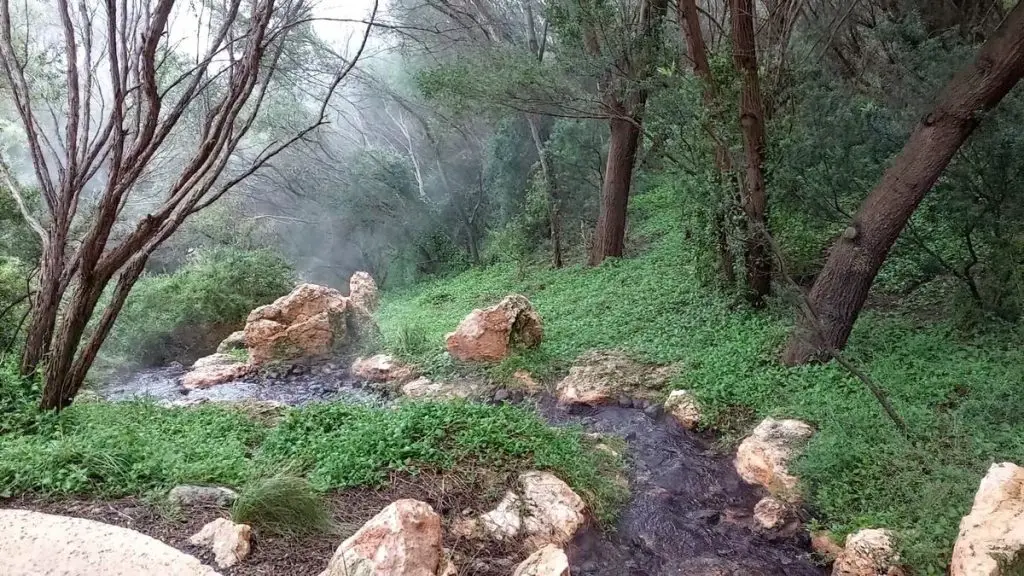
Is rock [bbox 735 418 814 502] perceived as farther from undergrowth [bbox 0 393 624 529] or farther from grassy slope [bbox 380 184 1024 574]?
undergrowth [bbox 0 393 624 529]


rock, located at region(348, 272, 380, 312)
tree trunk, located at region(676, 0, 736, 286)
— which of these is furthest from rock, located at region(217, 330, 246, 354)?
tree trunk, located at region(676, 0, 736, 286)

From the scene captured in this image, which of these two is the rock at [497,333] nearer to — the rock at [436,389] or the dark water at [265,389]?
the rock at [436,389]

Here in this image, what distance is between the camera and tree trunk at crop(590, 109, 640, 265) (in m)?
11.0

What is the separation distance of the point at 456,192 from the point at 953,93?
1320cm

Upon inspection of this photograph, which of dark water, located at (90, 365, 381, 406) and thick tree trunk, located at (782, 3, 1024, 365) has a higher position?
thick tree trunk, located at (782, 3, 1024, 365)

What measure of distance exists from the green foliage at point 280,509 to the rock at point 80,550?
1.21 ft

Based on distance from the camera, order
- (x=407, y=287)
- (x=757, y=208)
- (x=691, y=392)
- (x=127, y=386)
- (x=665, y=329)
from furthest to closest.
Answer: (x=407, y=287) < (x=127, y=386) < (x=665, y=329) < (x=757, y=208) < (x=691, y=392)

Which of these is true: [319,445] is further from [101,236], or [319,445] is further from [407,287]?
[407,287]

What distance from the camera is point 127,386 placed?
8766 millimetres

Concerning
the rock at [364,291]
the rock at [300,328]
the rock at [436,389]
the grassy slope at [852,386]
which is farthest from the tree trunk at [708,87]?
the rock at [364,291]

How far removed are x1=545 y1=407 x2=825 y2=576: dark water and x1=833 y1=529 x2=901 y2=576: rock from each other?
23 centimetres

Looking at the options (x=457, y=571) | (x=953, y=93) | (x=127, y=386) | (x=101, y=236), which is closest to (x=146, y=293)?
(x=127, y=386)

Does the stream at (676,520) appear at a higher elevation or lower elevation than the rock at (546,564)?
lower

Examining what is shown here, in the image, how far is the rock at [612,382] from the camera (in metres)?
6.25
